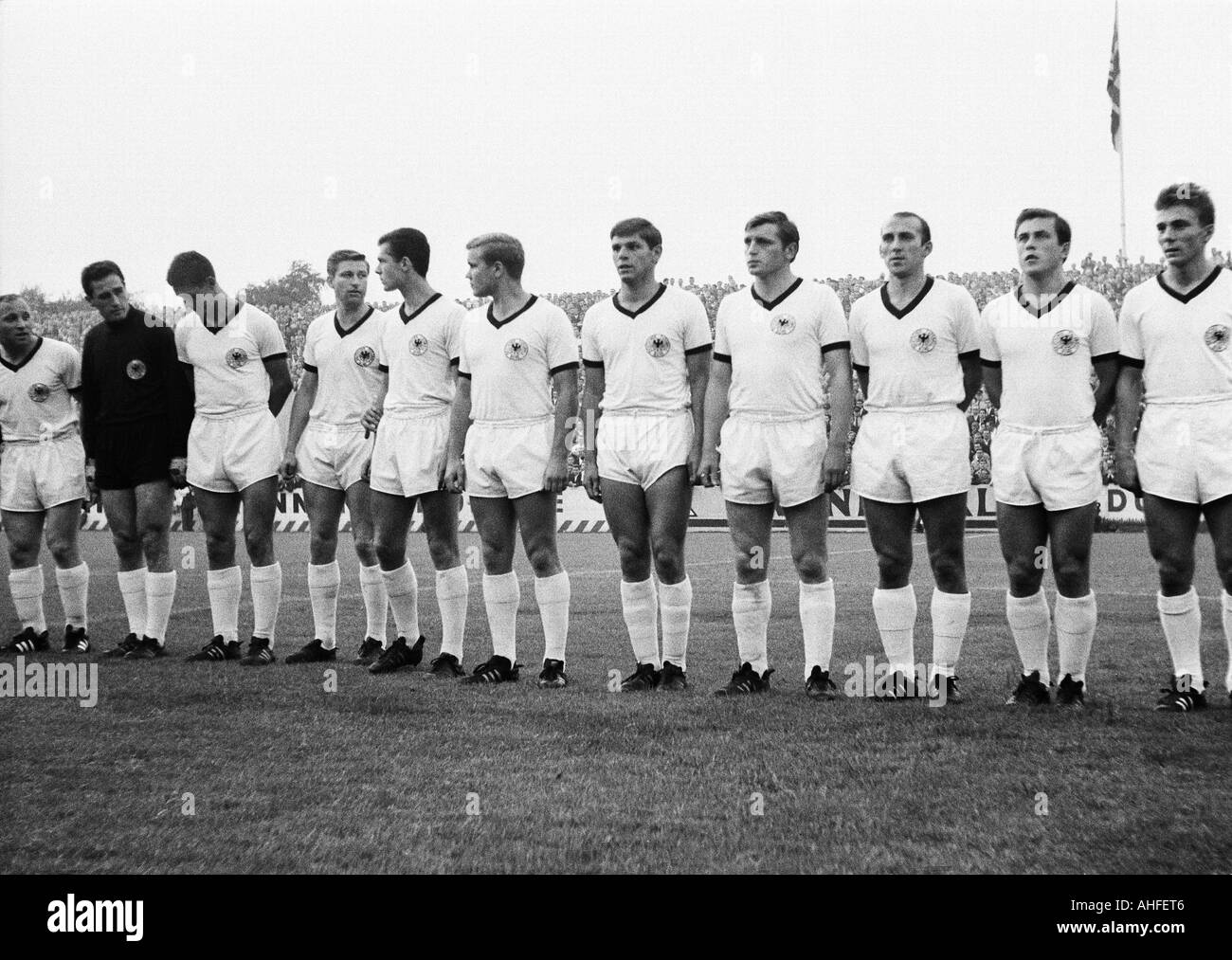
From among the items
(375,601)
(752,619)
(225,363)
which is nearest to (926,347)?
(752,619)

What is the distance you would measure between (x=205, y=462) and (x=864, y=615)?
18.5 ft

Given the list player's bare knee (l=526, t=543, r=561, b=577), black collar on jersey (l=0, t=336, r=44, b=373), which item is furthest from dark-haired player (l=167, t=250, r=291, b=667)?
player's bare knee (l=526, t=543, r=561, b=577)

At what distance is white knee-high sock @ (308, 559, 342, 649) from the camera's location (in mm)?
8281

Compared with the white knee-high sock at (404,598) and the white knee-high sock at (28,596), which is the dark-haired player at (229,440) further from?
the white knee-high sock at (28,596)

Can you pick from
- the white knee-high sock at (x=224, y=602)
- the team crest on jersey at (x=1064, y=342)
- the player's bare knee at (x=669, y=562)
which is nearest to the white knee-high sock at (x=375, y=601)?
the white knee-high sock at (x=224, y=602)

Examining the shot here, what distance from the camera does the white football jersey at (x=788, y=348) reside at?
656 cm

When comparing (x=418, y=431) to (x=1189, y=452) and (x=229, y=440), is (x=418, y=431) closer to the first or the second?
(x=229, y=440)

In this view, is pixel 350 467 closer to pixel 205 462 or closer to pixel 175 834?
pixel 205 462

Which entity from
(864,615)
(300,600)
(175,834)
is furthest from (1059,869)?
(300,600)

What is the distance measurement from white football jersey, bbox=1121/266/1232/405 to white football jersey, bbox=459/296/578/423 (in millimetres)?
2886

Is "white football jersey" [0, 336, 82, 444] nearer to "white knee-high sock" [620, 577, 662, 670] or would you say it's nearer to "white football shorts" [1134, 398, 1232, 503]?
"white knee-high sock" [620, 577, 662, 670]

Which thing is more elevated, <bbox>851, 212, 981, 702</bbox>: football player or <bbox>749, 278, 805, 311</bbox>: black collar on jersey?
<bbox>749, 278, 805, 311</bbox>: black collar on jersey

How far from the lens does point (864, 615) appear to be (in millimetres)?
11047

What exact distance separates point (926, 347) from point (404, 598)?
3.51m
